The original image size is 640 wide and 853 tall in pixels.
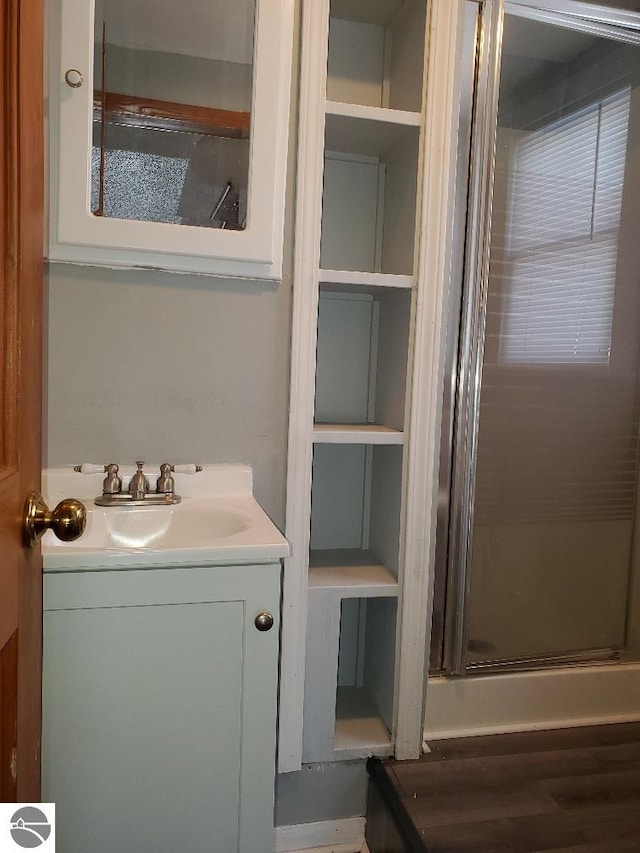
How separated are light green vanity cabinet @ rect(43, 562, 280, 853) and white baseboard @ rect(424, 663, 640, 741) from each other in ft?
2.56

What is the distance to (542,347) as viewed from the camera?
171 centimetres

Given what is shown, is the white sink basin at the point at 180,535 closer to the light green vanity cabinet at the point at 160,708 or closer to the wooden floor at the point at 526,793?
the light green vanity cabinet at the point at 160,708

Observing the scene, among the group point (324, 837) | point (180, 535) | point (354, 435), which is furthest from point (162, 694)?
point (324, 837)

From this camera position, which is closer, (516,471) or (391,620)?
(391,620)

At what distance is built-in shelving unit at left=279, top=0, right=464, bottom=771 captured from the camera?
1379 mm

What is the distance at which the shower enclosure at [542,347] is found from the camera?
5.30 ft

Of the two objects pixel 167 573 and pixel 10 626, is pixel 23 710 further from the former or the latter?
pixel 167 573

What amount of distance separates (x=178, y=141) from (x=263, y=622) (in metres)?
1.00

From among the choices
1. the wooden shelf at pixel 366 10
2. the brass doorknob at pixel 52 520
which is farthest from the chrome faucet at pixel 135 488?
the wooden shelf at pixel 366 10

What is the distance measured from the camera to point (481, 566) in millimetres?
1736

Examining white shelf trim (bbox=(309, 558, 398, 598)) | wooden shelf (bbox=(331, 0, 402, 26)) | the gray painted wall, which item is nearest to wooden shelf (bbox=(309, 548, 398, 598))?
white shelf trim (bbox=(309, 558, 398, 598))

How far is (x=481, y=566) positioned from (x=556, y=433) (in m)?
0.44

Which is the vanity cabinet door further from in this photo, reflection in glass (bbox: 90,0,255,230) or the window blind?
the window blind

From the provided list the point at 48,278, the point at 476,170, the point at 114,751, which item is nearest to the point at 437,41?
the point at 476,170
